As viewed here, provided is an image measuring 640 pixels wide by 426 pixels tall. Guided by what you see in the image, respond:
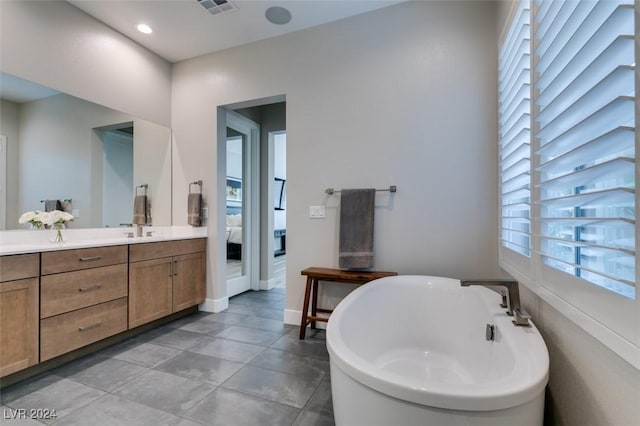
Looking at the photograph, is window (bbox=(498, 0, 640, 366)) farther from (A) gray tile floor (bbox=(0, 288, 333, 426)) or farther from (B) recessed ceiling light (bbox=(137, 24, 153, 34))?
(B) recessed ceiling light (bbox=(137, 24, 153, 34))

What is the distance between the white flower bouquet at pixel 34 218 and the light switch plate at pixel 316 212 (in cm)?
200

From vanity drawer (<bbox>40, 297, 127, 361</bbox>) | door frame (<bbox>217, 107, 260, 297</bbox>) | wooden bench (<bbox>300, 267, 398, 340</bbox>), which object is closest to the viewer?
vanity drawer (<bbox>40, 297, 127, 361</bbox>)

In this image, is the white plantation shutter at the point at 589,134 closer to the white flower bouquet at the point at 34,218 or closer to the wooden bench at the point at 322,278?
the wooden bench at the point at 322,278

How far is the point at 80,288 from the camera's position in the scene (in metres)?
2.01

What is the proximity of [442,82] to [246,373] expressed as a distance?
2614 mm

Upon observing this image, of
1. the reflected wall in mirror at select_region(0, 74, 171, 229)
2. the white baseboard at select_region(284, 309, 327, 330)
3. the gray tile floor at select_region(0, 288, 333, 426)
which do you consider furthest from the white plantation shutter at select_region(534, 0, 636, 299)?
the reflected wall in mirror at select_region(0, 74, 171, 229)

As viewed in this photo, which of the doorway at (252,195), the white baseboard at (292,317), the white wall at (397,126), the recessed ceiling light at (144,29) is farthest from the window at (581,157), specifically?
the recessed ceiling light at (144,29)

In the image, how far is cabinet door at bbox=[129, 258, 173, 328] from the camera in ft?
7.81

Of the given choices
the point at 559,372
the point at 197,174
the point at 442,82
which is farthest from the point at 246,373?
the point at 442,82

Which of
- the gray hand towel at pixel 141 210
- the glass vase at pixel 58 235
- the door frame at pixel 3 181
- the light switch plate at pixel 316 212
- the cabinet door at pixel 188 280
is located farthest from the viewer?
the gray hand towel at pixel 141 210

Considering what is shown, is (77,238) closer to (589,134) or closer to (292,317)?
(292,317)

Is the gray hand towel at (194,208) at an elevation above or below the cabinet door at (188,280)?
above

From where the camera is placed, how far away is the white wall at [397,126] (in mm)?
2217

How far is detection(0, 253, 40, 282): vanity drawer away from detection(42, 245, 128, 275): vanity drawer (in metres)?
0.04
